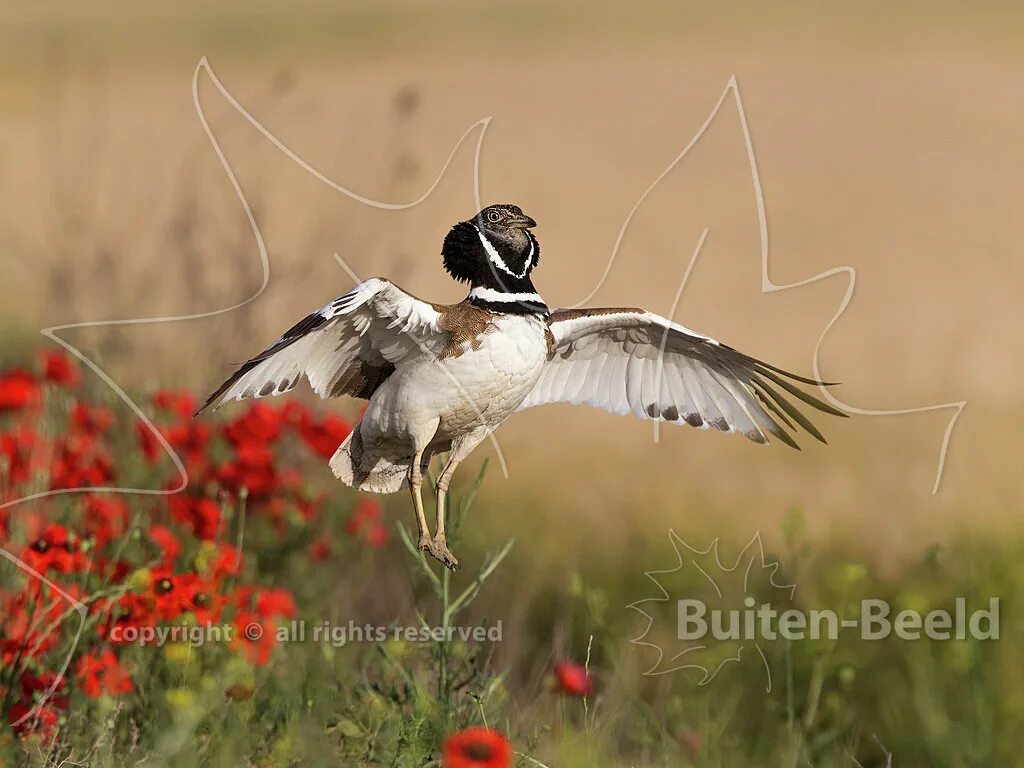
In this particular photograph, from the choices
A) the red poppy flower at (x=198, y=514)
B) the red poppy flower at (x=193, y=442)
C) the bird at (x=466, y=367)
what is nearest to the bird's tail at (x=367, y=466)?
the bird at (x=466, y=367)

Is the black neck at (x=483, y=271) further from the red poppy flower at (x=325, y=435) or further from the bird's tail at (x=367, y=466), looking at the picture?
the red poppy flower at (x=325, y=435)

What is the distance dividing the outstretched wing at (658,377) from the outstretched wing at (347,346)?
523 mm

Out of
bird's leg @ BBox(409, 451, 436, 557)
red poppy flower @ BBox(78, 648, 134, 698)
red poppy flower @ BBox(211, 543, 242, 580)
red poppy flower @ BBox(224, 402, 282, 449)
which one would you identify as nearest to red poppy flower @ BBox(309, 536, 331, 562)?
red poppy flower @ BBox(224, 402, 282, 449)

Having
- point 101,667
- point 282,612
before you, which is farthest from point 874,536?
point 101,667

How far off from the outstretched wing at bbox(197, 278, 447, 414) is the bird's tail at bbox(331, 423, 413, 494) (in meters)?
0.16

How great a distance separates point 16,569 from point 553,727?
1.73m

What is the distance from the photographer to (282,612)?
13.1ft

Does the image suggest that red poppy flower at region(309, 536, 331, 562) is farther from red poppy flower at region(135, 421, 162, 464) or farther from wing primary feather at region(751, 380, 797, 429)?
wing primary feather at region(751, 380, 797, 429)

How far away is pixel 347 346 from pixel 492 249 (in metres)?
0.46

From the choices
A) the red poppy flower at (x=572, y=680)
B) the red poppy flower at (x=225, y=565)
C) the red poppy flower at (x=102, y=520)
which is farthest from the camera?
the red poppy flower at (x=102, y=520)

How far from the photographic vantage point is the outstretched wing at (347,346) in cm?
309

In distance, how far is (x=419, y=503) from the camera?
316cm

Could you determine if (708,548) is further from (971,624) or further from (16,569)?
(16,569)

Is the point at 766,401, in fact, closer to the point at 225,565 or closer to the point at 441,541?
the point at 441,541
